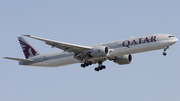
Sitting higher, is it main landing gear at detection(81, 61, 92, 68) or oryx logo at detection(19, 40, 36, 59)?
oryx logo at detection(19, 40, 36, 59)

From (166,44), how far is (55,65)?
17.8 meters

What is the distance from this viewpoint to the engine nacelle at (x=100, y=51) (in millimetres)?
47156

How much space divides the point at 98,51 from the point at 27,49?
15.9 metres

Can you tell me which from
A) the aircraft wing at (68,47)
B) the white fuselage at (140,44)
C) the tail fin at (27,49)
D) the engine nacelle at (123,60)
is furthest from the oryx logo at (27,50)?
the engine nacelle at (123,60)

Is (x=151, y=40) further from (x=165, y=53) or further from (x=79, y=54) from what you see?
(x=79, y=54)

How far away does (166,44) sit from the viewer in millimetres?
45656

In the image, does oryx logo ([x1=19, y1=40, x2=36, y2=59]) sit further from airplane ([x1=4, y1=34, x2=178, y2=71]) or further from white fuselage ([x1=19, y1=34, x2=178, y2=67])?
white fuselage ([x1=19, y1=34, x2=178, y2=67])

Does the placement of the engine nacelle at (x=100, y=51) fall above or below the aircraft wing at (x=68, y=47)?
below

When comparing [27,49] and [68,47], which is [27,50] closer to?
[27,49]

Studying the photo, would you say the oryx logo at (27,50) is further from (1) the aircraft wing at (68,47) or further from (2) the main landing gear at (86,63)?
(2) the main landing gear at (86,63)

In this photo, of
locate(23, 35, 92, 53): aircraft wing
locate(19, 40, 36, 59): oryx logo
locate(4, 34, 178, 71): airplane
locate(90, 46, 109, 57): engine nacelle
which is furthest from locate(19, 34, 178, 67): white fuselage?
locate(19, 40, 36, 59): oryx logo

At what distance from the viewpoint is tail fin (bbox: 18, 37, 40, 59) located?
56.6 metres

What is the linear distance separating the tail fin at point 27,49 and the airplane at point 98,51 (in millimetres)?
494

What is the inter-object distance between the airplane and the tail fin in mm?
494
